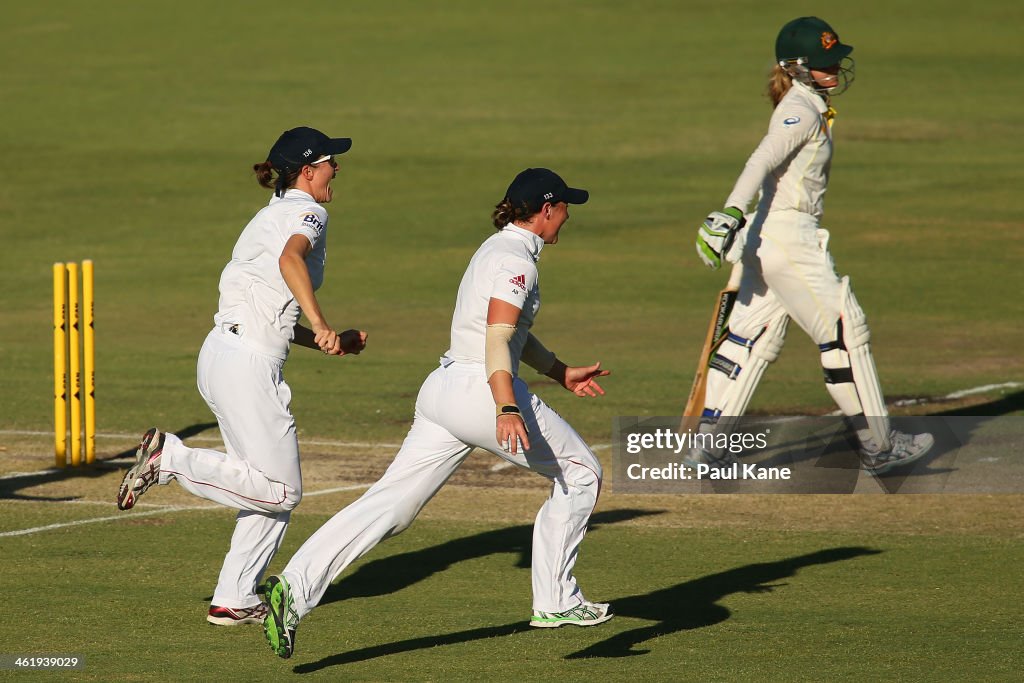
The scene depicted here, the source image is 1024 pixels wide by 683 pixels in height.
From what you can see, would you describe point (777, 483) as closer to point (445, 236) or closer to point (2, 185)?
point (445, 236)

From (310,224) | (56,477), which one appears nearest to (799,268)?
(310,224)

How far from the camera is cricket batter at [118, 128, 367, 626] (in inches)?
289

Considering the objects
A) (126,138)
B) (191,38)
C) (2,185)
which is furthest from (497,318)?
(191,38)

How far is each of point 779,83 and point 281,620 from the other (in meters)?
5.79

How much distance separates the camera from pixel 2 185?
27172 millimetres

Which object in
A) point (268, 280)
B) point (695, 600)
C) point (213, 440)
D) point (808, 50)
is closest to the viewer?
point (268, 280)

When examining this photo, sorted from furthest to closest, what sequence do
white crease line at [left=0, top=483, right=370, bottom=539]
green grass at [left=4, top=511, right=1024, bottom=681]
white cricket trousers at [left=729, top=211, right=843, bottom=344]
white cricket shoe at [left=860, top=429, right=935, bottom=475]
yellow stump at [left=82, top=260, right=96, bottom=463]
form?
white cricket shoe at [left=860, top=429, right=935, bottom=475]
white cricket trousers at [left=729, top=211, right=843, bottom=344]
yellow stump at [left=82, top=260, right=96, bottom=463]
white crease line at [left=0, top=483, right=370, bottom=539]
green grass at [left=4, top=511, right=1024, bottom=681]

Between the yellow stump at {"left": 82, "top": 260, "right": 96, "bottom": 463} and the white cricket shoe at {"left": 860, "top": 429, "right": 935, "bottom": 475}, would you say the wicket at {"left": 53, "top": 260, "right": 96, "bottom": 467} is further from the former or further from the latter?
the white cricket shoe at {"left": 860, "top": 429, "right": 935, "bottom": 475}

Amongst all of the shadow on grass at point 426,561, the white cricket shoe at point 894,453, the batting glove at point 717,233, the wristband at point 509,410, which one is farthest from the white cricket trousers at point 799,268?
the wristband at point 509,410

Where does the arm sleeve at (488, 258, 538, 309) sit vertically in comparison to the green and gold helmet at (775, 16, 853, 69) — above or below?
below

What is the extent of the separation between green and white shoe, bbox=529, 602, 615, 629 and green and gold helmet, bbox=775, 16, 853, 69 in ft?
15.5

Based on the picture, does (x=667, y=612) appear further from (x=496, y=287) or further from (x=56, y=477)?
(x=56, y=477)

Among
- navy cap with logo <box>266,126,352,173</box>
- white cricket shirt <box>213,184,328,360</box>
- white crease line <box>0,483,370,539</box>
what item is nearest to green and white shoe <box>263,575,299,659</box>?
white cricket shirt <box>213,184,328,360</box>

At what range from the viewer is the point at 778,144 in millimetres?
10430
